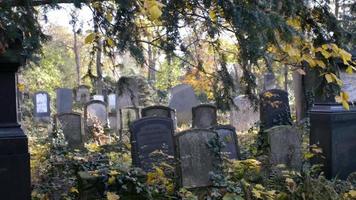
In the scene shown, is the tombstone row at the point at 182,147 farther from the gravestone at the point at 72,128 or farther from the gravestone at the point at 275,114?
the gravestone at the point at 72,128

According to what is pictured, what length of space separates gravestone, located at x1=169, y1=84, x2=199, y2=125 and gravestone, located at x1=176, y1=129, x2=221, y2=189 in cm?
1154

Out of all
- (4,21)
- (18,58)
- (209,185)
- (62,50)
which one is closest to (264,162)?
(209,185)

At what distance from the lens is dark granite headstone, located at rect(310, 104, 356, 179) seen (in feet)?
21.4

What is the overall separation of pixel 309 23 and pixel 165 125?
3743 millimetres

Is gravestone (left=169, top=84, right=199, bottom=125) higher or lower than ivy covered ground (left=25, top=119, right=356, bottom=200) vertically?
higher

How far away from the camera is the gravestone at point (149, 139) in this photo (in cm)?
664

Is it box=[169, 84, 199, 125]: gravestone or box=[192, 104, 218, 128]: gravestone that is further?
box=[169, 84, 199, 125]: gravestone

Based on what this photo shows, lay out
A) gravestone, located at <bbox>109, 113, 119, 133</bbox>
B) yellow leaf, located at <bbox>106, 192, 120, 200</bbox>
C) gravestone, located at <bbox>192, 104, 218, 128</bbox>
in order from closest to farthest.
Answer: yellow leaf, located at <bbox>106, 192, 120, 200</bbox> < gravestone, located at <bbox>192, 104, 218, 128</bbox> < gravestone, located at <bbox>109, 113, 119, 133</bbox>

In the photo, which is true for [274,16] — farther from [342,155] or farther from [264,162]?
[342,155]

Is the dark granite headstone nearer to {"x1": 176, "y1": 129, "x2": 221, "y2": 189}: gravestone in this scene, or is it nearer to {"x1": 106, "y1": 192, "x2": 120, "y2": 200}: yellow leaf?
{"x1": 176, "y1": 129, "x2": 221, "y2": 189}: gravestone

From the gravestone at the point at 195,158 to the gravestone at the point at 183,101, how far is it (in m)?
11.5

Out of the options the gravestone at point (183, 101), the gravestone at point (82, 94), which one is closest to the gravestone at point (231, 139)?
the gravestone at point (183, 101)

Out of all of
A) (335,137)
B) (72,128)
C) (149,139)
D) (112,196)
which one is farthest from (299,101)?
(112,196)

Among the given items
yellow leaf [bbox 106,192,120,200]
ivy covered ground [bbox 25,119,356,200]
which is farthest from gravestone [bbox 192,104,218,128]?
yellow leaf [bbox 106,192,120,200]
